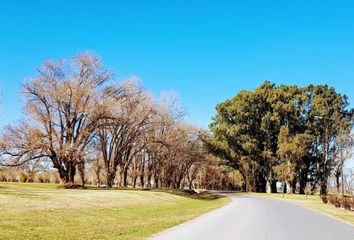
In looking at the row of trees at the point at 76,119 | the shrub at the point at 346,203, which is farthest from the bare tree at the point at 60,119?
the shrub at the point at 346,203

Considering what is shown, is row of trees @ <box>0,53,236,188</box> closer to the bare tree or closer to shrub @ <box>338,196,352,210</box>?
the bare tree

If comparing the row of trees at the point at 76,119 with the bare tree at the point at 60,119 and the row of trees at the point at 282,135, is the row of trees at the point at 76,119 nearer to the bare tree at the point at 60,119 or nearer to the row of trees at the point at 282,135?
→ the bare tree at the point at 60,119

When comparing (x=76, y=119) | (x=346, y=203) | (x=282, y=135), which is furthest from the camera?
(x=282, y=135)

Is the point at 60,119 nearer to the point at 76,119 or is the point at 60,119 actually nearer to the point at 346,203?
the point at 76,119

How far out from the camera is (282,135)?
72250mm

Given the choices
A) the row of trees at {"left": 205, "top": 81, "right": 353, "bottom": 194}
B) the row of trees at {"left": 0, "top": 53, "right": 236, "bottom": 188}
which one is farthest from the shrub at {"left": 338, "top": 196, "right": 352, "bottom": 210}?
the row of trees at {"left": 205, "top": 81, "right": 353, "bottom": 194}

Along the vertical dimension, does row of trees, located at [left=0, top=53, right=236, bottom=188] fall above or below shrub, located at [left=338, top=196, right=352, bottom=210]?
above

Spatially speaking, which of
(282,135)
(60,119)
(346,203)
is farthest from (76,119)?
(282,135)

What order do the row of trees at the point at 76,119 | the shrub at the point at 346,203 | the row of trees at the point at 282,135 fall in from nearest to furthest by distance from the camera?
the shrub at the point at 346,203 → the row of trees at the point at 76,119 → the row of trees at the point at 282,135

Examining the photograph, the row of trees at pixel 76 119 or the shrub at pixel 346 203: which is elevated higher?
the row of trees at pixel 76 119

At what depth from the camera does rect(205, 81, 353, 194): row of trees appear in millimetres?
72375

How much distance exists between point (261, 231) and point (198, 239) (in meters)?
3.25

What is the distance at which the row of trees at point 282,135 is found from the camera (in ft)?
237

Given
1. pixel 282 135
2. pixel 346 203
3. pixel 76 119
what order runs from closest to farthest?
pixel 346 203
pixel 76 119
pixel 282 135
